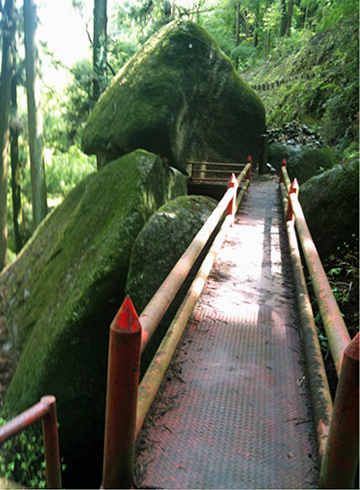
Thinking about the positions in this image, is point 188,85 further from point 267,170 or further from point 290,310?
point 290,310

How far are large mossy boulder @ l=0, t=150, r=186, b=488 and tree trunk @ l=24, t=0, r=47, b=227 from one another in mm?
7108

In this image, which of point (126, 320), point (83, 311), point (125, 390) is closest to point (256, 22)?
point (83, 311)

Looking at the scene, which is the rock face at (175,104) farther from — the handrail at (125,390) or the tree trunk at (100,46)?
the handrail at (125,390)

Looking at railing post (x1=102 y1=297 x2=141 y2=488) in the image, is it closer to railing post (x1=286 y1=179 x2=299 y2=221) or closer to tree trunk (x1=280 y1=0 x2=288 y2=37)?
railing post (x1=286 y1=179 x2=299 y2=221)

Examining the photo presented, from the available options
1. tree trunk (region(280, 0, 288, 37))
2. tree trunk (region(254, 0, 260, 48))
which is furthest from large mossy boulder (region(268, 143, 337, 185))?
tree trunk (region(254, 0, 260, 48))

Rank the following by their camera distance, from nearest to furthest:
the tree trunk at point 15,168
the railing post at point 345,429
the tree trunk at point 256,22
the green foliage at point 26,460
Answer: the railing post at point 345,429 → the green foliage at point 26,460 → the tree trunk at point 15,168 → the tree trunk at point 256,22

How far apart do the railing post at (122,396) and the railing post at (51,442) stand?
359 millimetres

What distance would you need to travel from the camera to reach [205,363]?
9.55 feet

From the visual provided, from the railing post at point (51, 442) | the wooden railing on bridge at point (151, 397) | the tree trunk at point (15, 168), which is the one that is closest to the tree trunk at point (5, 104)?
the tree trunk at point (15, 168)

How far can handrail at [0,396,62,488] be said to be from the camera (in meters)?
1.58

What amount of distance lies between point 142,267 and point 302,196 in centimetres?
342

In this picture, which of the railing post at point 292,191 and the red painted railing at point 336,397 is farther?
the railing post at point 292,191

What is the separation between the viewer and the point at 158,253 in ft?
15.3

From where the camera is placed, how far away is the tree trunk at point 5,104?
42.6 feet
